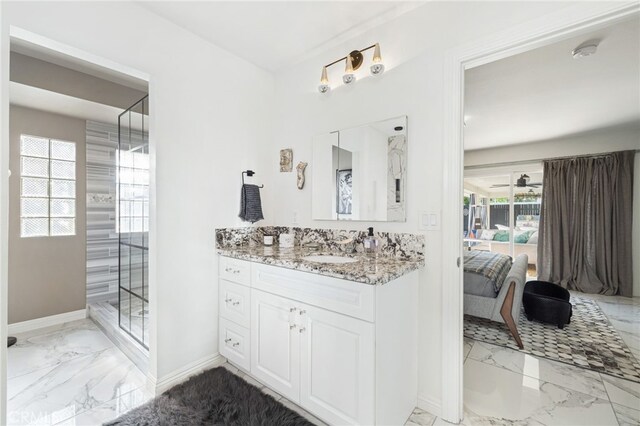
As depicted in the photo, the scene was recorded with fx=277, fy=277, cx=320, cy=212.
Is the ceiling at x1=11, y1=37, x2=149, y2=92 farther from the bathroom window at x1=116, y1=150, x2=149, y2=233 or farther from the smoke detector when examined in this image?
the smoke detector

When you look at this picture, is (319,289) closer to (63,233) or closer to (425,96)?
(425,96)

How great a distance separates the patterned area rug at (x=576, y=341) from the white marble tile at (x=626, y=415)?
0.49 m

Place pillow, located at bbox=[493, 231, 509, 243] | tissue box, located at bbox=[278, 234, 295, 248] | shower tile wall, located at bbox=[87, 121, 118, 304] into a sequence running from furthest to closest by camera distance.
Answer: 1. pillow, located at bbox=[493, 231, 509, 243]
2. shower tile wall, located at bbox=[87, 121, 118, 304]
3. tissue box, located at bbox=[278, 234, 295, 248]

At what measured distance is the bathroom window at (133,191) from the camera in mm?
2251

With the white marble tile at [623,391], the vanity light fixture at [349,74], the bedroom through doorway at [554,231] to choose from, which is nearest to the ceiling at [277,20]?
the vanity light fixture at [349,74]

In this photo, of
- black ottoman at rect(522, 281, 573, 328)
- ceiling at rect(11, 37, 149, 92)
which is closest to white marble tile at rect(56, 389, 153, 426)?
ceiling at rect(11, 37, 149, 92)

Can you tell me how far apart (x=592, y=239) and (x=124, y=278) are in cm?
663

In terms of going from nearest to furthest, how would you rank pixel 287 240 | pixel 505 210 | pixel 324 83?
pixel 324 83 → pixel 287 240 → pixel 505 210

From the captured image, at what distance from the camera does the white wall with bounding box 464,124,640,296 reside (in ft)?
14.0

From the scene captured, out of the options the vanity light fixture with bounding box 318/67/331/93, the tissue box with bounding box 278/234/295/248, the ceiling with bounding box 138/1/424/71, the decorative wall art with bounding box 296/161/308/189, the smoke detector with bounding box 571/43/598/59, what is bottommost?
the tissue box with bounding box 278/234/295/248

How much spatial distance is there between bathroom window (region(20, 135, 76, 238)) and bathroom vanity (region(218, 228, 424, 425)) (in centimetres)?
254

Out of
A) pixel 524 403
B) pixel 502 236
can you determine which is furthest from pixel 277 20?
pixel 502 236

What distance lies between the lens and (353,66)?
205 cm

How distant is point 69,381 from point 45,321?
1443 millimetres
